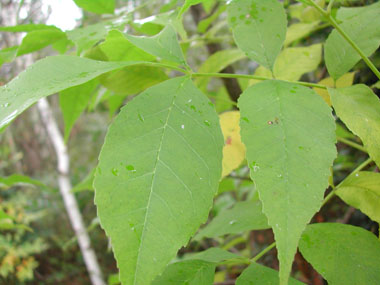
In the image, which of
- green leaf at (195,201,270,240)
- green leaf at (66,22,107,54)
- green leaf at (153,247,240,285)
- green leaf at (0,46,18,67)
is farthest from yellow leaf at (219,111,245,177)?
green leaf at (0,46,18,67)

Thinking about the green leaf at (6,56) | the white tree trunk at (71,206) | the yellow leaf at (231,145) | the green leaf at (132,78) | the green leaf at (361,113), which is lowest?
the white tree trunk at (71,206)

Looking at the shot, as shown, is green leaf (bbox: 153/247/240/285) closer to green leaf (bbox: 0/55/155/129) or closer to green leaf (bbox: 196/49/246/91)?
green leaf (bbox: 0/55/155/129)

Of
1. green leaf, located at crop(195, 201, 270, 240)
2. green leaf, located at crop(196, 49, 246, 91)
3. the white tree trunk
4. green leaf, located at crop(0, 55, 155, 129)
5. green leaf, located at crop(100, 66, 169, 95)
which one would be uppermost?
green leaf, located at crop(0, 55, 155, 129)

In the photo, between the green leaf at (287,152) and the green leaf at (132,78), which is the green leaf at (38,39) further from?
the green leaf at (287,152)

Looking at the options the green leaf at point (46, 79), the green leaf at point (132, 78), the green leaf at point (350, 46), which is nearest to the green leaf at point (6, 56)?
the green leaf at point (132, 78)

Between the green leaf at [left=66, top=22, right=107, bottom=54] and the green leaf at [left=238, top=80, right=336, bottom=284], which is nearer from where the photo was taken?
the green leaf at [left=238, top=80, right=336, bottom=284]

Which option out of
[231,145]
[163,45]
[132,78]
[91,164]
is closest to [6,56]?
[132,78]
